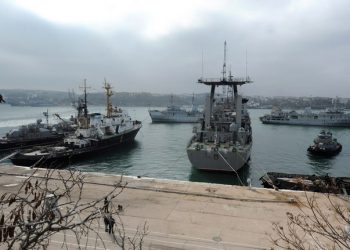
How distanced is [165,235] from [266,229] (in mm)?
4742

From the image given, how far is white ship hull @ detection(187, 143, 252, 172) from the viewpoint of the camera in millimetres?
33500

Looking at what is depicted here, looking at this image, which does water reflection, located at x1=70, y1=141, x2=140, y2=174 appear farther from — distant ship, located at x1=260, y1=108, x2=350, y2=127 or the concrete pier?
distant ship, located at x1=260, y1=108, x2=350, y2=127

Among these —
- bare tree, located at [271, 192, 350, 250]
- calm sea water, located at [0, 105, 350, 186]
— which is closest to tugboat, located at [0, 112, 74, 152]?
calm sea water, located at [0, 105, 350, 186]

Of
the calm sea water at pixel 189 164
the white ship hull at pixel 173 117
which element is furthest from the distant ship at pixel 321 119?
the calm sea water at pixel 189 164

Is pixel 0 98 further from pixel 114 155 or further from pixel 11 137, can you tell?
pixel 11 137

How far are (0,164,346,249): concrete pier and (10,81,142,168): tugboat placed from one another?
53.9 ft

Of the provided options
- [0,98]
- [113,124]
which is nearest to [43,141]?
[113,124]

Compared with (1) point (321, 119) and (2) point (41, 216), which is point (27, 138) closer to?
(2) point (41, 216)

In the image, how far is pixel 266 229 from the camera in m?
15.4

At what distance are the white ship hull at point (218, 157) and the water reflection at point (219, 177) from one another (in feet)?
1.71

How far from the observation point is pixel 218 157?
110 feet

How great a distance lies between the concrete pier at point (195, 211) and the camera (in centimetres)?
1408

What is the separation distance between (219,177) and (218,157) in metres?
2.05

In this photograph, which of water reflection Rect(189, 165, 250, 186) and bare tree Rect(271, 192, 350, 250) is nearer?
bare tree Rect(271, 192, 350, 250)
